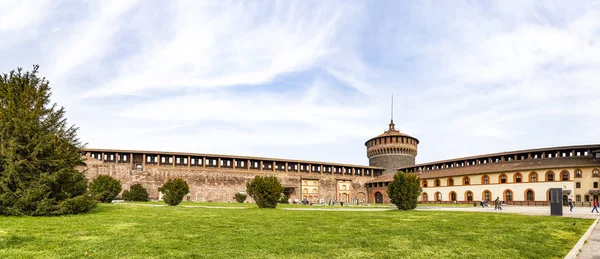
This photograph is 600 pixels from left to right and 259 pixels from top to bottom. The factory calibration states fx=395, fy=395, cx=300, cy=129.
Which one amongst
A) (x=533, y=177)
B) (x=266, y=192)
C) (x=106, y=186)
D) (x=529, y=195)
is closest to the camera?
(x=266, y=192)

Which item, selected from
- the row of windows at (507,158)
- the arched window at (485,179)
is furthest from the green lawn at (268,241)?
the row of windows at (507,158)

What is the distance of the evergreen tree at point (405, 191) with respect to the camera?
26.4m

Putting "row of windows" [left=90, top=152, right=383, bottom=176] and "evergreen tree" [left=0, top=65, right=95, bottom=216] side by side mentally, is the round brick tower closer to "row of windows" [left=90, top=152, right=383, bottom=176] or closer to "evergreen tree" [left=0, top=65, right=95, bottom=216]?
"row of windows" [left=90, top=152, right=383, bottom=176]

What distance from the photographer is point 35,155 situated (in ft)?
53.0

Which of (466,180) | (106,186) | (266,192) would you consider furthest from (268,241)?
(466,180)

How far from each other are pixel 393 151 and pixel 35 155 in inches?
2372

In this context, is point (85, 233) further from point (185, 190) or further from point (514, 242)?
→ point (185, 190)

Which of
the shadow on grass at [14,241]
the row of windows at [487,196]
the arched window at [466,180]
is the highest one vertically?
the shadow on grass at [14,241]

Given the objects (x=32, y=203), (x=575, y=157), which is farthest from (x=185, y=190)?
(x=575, y=157)

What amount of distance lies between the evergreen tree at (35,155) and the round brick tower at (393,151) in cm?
5750

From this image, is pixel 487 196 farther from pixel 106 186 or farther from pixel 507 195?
pixel 106 186

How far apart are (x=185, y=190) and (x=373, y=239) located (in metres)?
23.4

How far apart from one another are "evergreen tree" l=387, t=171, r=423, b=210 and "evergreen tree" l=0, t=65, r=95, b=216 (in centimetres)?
1828

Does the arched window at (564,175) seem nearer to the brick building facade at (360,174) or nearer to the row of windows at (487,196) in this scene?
the brick building facade at (360,174)
